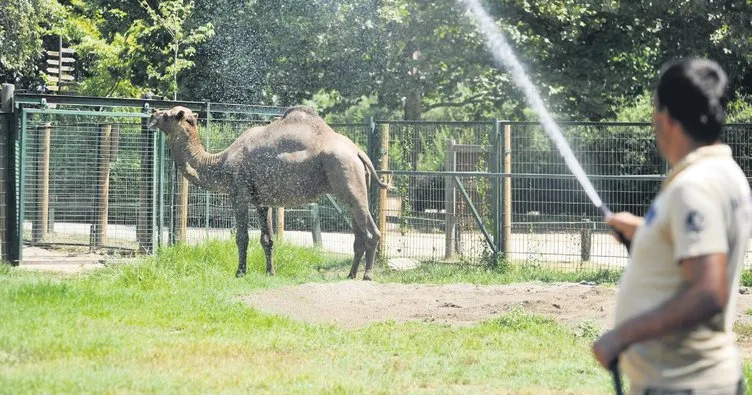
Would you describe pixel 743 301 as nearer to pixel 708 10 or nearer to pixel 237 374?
pixel 237 374

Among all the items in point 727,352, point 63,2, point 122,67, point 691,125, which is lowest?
point 727,352

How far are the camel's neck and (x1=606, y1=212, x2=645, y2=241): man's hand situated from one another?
37.4 feet

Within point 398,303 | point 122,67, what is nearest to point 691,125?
point 398,303

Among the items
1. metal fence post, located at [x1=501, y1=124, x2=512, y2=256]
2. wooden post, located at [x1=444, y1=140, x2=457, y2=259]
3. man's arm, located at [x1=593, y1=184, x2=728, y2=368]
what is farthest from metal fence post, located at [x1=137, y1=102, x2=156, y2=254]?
man's arm, located at [x1=593, y1=184, x2=728, y2=368]

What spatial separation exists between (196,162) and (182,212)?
1552 mm

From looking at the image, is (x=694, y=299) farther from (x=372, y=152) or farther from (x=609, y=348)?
(x=372, y=152)

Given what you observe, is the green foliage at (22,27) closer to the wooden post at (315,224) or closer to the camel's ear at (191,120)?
the wooden post at (315,224)

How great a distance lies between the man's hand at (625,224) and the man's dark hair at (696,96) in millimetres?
520

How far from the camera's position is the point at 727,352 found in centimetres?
361

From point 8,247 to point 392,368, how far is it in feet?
→ 27.9

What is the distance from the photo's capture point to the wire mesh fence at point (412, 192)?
16281 millimetres

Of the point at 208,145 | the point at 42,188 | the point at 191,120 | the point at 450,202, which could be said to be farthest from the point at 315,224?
the point at 42,188

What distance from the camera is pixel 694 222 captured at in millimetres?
3373

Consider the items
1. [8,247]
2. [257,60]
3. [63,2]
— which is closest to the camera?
[8,247]
